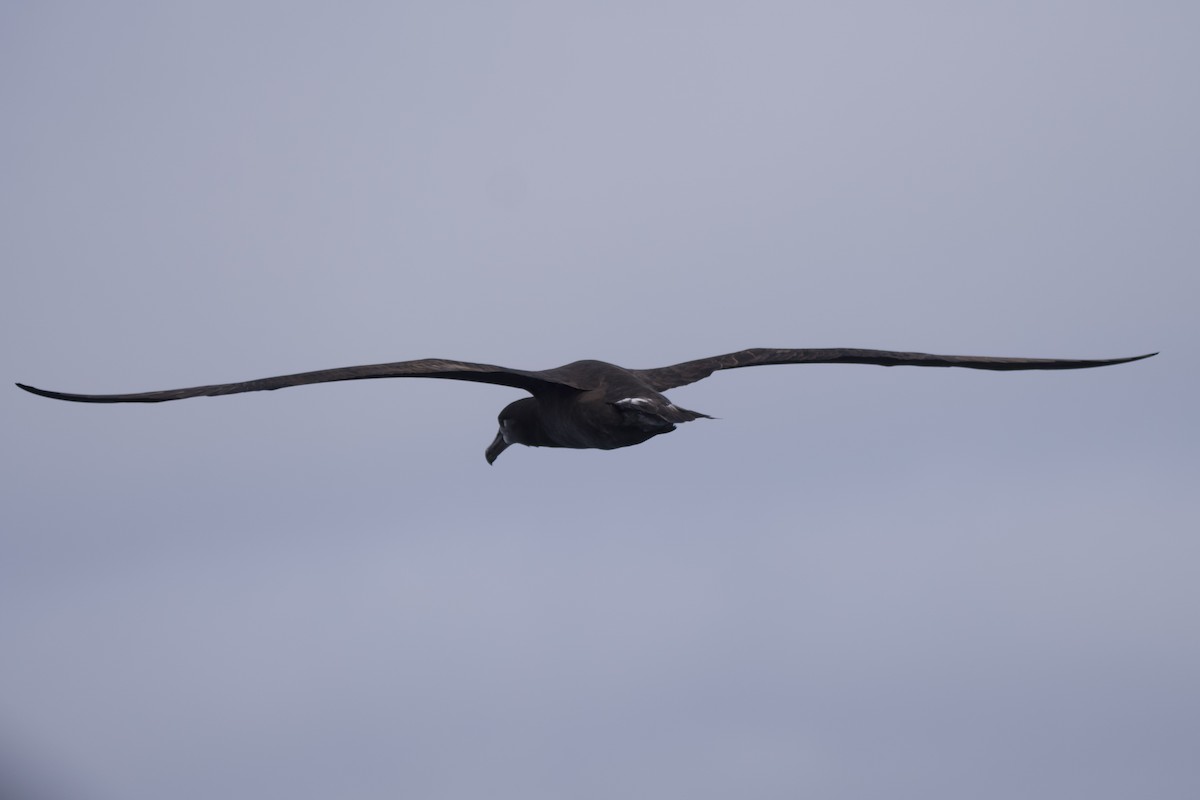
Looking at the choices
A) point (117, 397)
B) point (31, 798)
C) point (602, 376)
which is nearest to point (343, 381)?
point (117, 397)

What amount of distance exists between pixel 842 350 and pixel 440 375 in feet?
16.5

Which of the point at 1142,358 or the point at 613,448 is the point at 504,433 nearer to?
the point at 613,448

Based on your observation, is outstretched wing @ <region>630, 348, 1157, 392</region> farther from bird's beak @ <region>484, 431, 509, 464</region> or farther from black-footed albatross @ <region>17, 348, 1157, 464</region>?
bird's beak @ <region>484, 431, 509, 464</region>

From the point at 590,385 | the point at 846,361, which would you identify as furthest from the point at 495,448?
the point at 846,361

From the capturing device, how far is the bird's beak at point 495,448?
15.7m

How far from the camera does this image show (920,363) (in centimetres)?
1438

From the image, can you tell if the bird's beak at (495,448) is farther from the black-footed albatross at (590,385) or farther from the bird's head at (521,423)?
the bird's head at (521,423)

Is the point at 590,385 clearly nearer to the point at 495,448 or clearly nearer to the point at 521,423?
the point at 521,423

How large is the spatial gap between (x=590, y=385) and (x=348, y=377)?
2.65m

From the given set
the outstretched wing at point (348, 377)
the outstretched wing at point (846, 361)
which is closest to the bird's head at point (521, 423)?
the outstretched wing at point (846, 361)

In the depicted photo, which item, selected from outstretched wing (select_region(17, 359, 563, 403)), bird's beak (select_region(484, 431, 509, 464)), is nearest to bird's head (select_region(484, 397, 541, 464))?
bird's beak (select_region(484, 431, 509, 464))

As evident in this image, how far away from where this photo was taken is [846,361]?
14461mm

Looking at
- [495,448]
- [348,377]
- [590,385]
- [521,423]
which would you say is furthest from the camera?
[495,448]

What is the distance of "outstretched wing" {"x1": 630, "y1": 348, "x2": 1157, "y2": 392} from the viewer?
1403 cm
